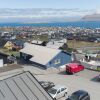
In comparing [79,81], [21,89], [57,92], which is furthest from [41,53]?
[21,89]

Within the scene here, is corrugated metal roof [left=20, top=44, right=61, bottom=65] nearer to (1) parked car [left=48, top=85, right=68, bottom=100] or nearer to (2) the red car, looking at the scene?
(2) the red car

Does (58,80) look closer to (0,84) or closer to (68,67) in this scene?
(68,67)

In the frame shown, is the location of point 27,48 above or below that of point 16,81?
below

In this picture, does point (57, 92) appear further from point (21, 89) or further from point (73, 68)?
point (21, 89)

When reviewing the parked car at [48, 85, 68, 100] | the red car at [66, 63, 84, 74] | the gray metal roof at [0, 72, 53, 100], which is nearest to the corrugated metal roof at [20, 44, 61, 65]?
the red car at [66, 63, 84, 74]

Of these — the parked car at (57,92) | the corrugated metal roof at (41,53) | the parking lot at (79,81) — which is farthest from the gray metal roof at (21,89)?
the corrugated metal roof at (41,53)

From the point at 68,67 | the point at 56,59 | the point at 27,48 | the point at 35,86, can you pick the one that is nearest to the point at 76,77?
the point at 68,67
